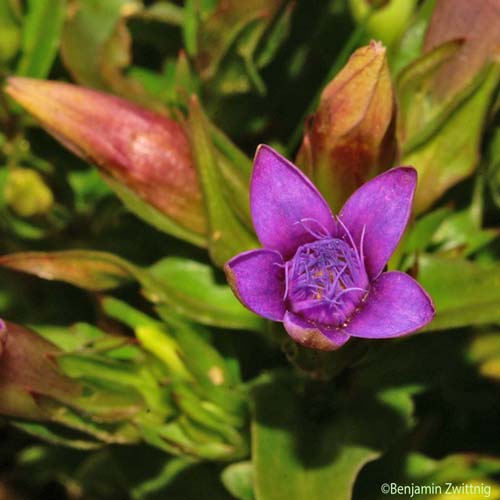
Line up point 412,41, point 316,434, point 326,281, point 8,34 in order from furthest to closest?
point 8,34, point 412,41, point 316,434, point 326,281

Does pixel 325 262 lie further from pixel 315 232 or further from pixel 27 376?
pixel 27 376

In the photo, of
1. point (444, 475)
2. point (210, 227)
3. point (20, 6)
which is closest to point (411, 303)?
point (210, 227)

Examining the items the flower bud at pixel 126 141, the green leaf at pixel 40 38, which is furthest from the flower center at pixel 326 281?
the green leaf at pixel 40 38

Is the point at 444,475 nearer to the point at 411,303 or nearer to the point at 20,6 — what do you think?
the point at 411,303

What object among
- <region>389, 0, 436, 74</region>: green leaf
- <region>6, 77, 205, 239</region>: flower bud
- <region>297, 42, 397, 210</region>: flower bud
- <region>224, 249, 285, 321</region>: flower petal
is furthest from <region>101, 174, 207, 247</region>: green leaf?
<region>389, 0, 436, 74</region>: green leaf

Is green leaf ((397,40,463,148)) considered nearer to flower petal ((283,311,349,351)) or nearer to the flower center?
the flower center

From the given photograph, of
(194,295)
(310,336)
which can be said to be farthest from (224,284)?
(310,336)
